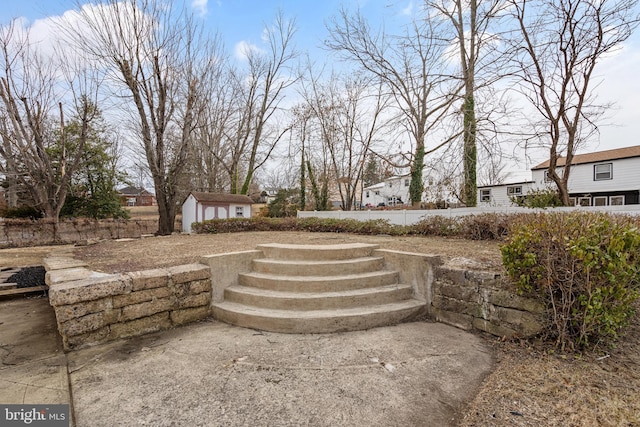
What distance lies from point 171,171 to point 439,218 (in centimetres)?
1047

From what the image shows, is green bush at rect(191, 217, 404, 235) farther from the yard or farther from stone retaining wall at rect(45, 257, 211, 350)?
the yard

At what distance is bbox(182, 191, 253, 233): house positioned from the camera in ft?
53.8

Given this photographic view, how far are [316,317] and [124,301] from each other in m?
1.94

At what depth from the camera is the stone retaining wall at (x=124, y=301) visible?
101 inches

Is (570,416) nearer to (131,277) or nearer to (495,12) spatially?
(131,277)

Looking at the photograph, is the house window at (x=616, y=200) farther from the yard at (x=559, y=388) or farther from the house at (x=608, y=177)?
the yard at (x=559, y=388)

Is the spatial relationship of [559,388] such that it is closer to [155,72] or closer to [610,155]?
[155,72]

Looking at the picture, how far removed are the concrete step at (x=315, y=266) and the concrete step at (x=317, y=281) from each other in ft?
0.28

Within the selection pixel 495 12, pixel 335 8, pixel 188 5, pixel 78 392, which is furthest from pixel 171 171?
pixel 495 12

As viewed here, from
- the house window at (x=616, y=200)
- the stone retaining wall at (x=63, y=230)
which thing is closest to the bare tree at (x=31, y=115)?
the stone retaining wall at (x=63, y=230)

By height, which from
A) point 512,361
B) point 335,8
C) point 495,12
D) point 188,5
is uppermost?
point 335,8

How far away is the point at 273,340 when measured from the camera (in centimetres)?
279

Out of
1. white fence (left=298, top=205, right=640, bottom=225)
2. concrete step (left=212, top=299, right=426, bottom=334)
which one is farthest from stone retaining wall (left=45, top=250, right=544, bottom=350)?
white fence (left=298, top=205, right=640, bottom=225)

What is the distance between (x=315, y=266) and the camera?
3.77m
